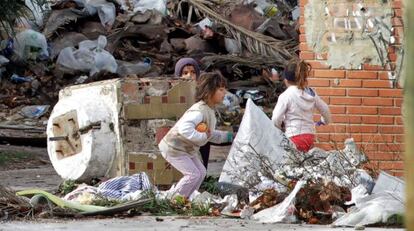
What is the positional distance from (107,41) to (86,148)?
8.78 m

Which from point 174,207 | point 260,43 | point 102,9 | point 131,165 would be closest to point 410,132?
point 174,207

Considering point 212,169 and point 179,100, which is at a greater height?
point 179,100

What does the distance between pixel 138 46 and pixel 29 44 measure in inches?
74.4

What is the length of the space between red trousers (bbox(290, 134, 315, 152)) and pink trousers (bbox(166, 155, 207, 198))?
0.91 meters

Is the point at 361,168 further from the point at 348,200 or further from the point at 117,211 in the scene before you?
the point at 117,211

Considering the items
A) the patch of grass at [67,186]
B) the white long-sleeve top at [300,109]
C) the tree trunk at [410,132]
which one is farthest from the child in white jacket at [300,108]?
the tree trunk at [410,132]

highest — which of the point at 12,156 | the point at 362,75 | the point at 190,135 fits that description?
the point at 362,75

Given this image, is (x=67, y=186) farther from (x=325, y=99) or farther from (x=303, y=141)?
(x=325, y=99)

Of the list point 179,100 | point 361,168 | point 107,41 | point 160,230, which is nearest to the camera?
point 160,230

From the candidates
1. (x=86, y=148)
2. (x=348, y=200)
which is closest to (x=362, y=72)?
(x=348, y=200)

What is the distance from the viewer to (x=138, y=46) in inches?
732

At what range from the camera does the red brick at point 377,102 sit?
9.08 metres

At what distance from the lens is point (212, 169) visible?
11.7m

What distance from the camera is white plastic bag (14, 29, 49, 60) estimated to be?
17969 mm
